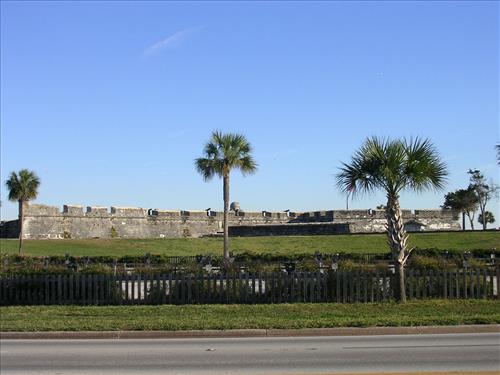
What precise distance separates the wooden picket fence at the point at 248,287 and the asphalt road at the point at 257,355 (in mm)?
4894

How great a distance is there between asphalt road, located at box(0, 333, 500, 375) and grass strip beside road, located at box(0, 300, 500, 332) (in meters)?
0.89

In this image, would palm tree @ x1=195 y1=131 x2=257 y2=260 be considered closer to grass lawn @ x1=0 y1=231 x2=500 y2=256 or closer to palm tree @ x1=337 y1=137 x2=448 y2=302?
grass lawn @ x1=0 y1=231 x2=500 y2=256

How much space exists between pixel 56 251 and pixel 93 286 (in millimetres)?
32610

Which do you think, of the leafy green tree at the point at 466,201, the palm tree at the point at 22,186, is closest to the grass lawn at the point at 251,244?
the palm tree at the point at 22,186

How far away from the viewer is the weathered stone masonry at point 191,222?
2370 inches

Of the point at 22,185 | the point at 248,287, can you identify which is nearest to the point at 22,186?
the point at 22,185

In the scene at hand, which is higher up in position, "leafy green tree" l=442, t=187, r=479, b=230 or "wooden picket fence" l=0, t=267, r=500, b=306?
"leafy green tree" l=442, t=187, r=479, b=230

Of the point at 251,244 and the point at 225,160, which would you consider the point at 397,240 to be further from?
the point at 251,244

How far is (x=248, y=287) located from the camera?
60.4 feet

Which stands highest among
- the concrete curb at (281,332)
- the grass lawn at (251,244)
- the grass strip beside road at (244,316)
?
the grass lawn at (251,244)

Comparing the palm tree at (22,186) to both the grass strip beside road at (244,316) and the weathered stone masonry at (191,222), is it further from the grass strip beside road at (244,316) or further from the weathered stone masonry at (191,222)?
the grass strip beside road at (244,316)

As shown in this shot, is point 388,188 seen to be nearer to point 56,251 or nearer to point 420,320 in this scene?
point 420,320

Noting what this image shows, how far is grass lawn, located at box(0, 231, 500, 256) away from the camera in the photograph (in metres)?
47.1

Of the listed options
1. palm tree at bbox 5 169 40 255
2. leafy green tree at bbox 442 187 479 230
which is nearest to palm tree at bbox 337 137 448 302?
palm tree at bbox 5 169 40 255
